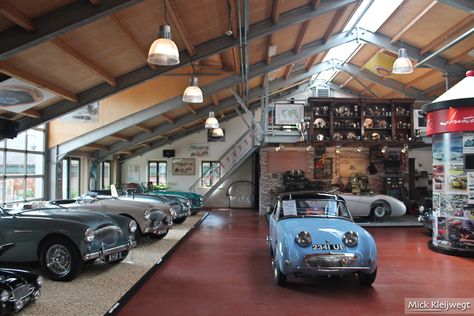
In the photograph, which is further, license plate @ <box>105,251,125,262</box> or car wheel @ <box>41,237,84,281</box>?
license plate @ <box>105,251,125,262</box>

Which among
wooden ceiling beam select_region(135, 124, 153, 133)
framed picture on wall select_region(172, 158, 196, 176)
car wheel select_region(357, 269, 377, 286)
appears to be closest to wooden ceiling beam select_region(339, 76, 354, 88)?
framed picture on wall select_region(172, 158, 196, 176)

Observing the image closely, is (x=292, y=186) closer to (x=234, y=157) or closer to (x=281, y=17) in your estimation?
(x=234, y=157)

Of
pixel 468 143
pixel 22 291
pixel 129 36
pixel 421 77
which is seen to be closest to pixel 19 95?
pixel 129 36

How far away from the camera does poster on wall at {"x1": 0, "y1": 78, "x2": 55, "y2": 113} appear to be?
22.9 ft

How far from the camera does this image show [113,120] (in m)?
11.8

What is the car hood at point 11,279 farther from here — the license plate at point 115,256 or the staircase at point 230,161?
the staircase at point 230,161

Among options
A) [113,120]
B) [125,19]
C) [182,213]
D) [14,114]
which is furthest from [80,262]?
[113,120]

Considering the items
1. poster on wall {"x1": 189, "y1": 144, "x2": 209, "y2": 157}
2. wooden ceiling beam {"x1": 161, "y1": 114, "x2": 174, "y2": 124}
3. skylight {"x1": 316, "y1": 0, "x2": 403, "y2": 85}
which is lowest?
poster on wall {"x1": 189, "y1": 144, "x2": 209, "y2": 157}

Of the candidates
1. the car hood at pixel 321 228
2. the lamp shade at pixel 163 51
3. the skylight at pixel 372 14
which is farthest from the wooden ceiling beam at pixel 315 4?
the car hood at pixel 321 228

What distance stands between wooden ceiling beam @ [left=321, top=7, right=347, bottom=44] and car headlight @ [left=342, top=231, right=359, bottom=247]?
21.8 feet

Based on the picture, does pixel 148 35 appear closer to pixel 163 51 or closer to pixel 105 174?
pixel 163 51

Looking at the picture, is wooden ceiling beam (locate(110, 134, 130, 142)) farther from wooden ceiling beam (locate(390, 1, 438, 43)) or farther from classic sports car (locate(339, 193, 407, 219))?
wooden ceiling beam (locate(390, 1, 438, 43))

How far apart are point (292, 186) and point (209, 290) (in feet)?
35.5

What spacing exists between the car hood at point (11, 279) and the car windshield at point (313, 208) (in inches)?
157
